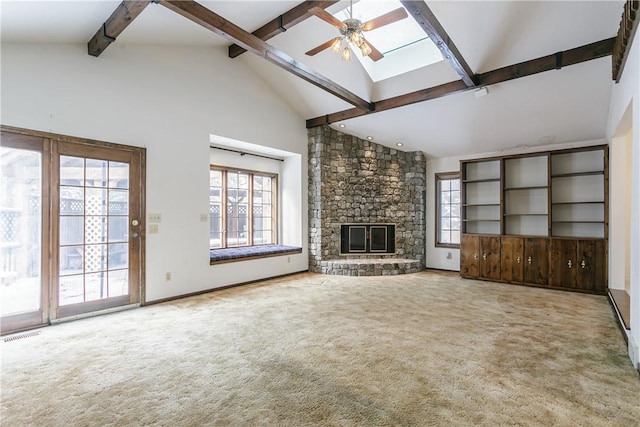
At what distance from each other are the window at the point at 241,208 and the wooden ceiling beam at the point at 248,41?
2.45 meters

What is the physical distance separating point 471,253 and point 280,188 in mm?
4157

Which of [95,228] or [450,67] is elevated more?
[450,67]

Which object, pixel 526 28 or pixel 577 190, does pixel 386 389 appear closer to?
pixel 526 28

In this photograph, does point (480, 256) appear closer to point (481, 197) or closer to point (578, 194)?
point (481, 197)

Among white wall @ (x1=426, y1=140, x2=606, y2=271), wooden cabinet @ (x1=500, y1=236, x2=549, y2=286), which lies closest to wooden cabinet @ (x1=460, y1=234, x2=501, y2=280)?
wooden cabinet @ (x1=500, y1=236, x2=549, y2=286)

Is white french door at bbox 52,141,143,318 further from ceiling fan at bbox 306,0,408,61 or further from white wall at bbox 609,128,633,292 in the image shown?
white wall at bbox 609,128,633,292

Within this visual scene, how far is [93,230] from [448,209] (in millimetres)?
6604

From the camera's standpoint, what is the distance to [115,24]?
325 centimetres

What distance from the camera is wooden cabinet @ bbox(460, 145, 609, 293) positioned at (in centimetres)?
521

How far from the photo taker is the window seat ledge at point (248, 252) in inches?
210

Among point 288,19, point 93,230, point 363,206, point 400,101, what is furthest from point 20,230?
point 363,206

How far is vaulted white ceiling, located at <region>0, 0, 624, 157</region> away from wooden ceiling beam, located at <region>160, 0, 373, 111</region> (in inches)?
7.2

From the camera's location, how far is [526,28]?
380 cm

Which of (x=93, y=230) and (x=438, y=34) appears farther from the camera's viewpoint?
(x=93, y=230)
